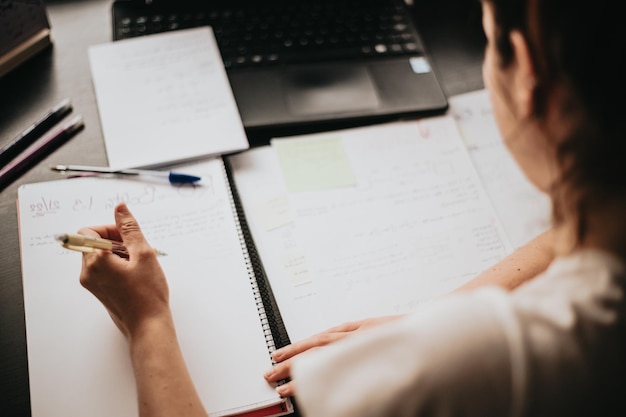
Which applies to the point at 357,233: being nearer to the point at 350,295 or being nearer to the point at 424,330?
the point at 350,295

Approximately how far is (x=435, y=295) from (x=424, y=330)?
309 mm

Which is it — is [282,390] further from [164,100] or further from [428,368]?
[164,100]

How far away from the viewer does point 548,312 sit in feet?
1.32

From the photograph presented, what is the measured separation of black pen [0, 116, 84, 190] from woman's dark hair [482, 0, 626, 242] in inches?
23.9

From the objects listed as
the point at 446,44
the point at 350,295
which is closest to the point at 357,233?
the point at 350,295

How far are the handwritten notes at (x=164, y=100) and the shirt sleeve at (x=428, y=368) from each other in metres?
0.43

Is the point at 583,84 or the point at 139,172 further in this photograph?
the point at 139,172

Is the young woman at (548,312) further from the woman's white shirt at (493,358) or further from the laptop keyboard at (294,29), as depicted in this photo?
the laptop keyboard at (294,29)

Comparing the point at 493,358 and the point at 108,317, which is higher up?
the point at 108,317

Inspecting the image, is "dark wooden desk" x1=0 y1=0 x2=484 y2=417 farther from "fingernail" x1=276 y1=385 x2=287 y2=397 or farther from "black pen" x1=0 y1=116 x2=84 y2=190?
"fingernail" x1=276 y1=385 x2=287 y2=397

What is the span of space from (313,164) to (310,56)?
0.66 feet

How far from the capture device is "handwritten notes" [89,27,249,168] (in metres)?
0.77

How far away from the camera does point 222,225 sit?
718 millimetres

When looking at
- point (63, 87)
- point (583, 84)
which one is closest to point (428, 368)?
point (583, 84)
